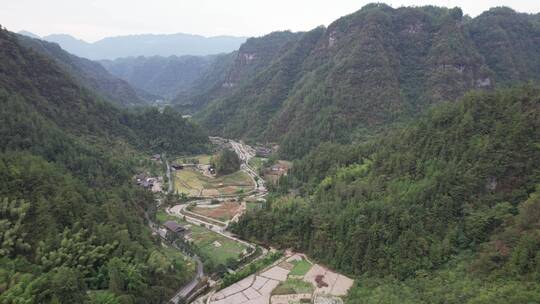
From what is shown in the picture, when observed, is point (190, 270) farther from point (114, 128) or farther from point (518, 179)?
point (114, 128)

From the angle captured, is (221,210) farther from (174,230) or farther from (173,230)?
(173,230)

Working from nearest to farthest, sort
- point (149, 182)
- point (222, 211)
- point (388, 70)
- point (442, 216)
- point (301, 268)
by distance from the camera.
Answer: point (442, 216) → point (301, 268) → point (222, 211) → point (149, 182) → point (388, 70)

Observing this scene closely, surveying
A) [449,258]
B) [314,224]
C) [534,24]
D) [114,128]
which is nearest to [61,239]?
[314,224]

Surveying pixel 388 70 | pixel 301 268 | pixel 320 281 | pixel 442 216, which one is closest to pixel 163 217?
pixel 301 268

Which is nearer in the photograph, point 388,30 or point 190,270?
point 190,270

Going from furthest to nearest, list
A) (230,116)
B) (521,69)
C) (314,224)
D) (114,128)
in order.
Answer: (230,116), (521,69), (114,128), (314,224)
